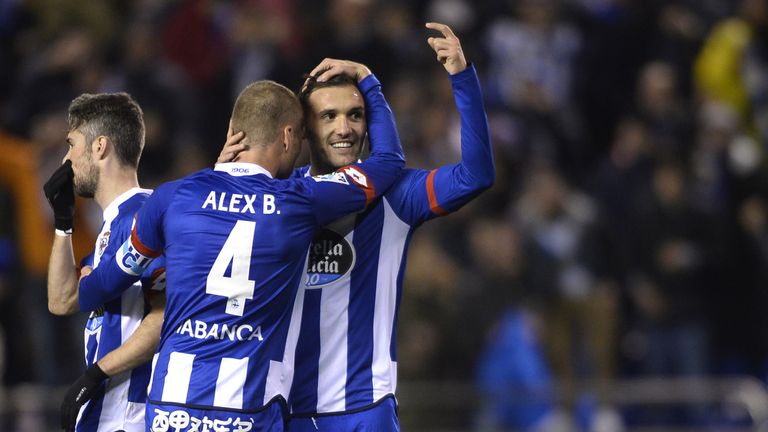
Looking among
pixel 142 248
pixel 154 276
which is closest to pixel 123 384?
pixel 154 276

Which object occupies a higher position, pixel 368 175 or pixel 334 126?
pixel 334 126

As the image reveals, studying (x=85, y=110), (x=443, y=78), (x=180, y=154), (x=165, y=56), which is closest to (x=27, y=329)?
(x=180, y=154)

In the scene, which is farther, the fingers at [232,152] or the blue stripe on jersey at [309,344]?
the blue stripe on jersey at [309,344]

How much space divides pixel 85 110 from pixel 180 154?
6282 millimetres

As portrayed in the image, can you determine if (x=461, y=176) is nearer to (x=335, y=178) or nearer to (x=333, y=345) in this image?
(x=335, y=178)

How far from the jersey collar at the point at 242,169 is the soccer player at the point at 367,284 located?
18.7 inches

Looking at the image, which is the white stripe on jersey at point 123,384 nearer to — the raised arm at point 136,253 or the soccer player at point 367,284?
the raised arm at point 136,253

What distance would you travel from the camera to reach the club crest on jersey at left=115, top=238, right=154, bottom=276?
5910 mm

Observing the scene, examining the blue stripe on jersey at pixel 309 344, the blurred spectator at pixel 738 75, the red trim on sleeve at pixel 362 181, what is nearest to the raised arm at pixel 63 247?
the blue stripe on jersey at pixel 309 344

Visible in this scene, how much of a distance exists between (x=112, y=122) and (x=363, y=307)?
4.77 feet

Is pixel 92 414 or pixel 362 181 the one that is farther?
pixel 92 414

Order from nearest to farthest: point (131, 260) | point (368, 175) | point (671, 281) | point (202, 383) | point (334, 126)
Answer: point (202, 383)
point (131, 260)
point (368, 175)
point (334, 126)
point (671, 281)

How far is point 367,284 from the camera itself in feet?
Answer: 20.6

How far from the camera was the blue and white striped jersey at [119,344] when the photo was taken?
6.23 m
